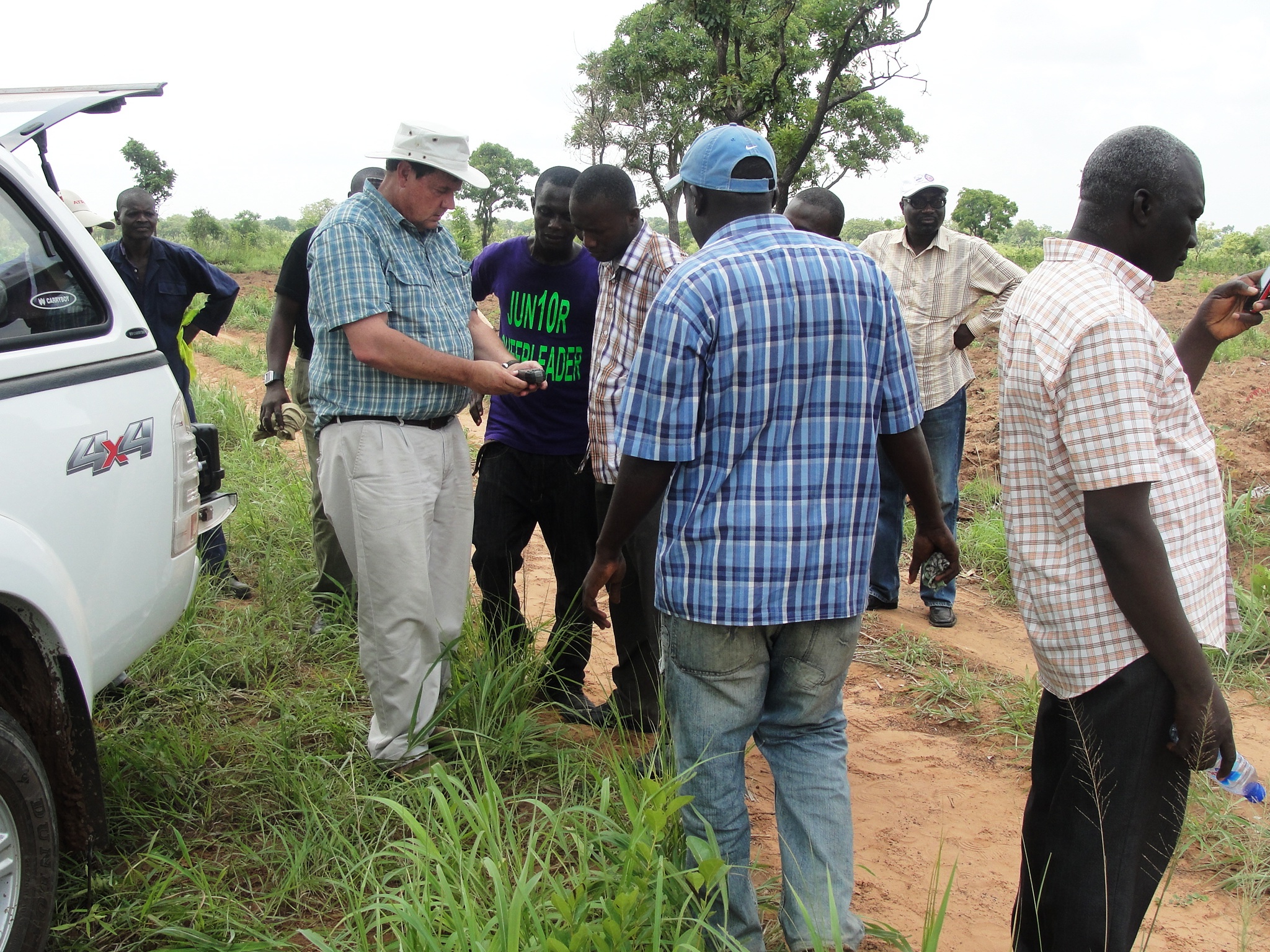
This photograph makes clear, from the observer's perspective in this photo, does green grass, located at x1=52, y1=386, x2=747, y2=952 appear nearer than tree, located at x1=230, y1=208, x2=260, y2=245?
Yes

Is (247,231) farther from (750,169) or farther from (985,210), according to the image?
(750,169)

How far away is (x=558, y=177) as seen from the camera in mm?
3574

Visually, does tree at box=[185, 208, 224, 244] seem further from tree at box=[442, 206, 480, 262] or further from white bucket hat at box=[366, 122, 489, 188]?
white bucket hat at box=[366, 122, 489, 188]

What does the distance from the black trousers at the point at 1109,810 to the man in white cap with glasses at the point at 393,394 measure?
5.79 ft

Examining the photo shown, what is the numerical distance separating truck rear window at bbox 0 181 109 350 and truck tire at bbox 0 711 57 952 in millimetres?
893

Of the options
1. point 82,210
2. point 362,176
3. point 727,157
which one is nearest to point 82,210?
point 82,210

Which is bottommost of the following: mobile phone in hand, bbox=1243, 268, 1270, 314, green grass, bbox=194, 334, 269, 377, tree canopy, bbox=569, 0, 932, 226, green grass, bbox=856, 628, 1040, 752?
green grass, bbox=194, 334, 269, 377

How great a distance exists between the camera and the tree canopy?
11750 mm

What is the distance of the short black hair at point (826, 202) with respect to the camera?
4.70 meters

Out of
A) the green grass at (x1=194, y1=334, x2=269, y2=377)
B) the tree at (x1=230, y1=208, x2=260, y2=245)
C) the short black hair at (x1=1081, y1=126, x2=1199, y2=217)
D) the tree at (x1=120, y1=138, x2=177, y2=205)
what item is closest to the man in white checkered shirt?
the short black hair at (x1=1081, y1=126, x2=1199, y2=217)

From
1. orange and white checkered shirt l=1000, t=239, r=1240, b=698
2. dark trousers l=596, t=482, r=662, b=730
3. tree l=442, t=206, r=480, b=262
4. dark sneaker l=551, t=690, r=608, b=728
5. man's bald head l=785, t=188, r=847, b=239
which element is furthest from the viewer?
tree l=442, t=206, r=480, b=262

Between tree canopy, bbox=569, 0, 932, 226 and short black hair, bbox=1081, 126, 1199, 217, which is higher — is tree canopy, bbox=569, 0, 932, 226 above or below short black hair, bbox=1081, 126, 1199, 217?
above

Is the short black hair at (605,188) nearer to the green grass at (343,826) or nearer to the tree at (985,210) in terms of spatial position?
the green grass at (343,826)

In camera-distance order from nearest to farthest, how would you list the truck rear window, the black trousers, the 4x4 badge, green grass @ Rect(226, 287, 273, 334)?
1. the black trousers
2. the 4x4 badge
3. the truck rear window
4. green grass @ Rect(226, 287, 273, 334)
